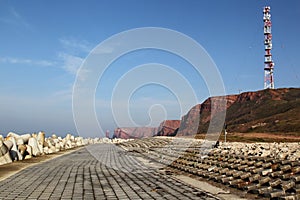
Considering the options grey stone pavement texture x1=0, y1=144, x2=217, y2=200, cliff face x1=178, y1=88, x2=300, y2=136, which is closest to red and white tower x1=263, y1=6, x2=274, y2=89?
cliff face x1=178, y1=88, x2=300, y2=136

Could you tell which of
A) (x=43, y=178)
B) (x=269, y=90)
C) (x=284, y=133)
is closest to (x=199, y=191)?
(x=43, y=178)

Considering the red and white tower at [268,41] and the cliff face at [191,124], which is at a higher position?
the red and white tower at [268,41]

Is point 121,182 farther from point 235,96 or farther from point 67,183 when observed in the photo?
point 235,96

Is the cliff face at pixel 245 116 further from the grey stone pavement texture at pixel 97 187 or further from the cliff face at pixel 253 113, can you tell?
the grey stone pavement texture at pixel 97 187

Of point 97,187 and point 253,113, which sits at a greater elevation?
point 253,113

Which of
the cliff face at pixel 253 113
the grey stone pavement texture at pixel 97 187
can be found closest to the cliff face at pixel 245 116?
the cliff face at pixel 253 113

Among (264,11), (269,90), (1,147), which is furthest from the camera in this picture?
(269,90)

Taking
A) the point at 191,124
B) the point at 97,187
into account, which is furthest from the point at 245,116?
the point at 97,187

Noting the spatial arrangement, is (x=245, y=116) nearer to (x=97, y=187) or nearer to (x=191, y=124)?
(x=191, y=124)

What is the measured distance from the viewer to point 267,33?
241ft

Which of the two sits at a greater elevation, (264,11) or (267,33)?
(264,11)

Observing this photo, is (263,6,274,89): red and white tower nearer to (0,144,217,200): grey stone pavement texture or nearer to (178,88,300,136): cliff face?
(178,88,300,136): cliff face

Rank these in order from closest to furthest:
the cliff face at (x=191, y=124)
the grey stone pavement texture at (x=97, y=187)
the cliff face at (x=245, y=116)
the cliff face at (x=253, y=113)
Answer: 1. the grey stone pavement texture at (x=97, y=187)
2. the cliff face at (x=191, y=124)
3. the cliff face at (x=245, y=116)
4. the cliff face at (x=253, y=113)

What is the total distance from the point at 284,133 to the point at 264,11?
37933 mm
